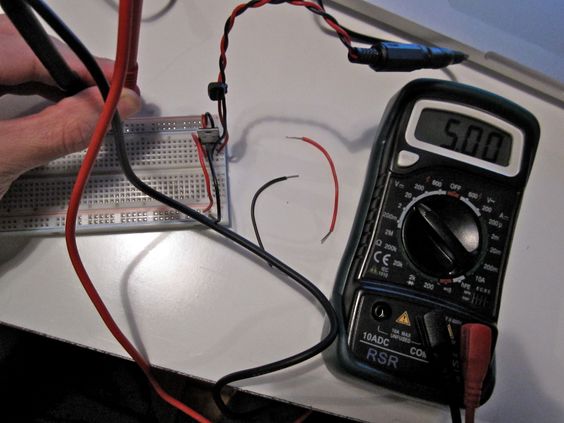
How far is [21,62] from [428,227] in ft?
1.97

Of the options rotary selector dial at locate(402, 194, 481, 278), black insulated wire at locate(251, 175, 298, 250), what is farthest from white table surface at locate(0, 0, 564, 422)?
rotary selector dial at locate(402, 194, 481, 278)

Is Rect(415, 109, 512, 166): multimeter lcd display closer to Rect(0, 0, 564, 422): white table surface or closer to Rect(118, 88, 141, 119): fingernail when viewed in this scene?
Rect(0, 0, 564, 422): white table surface

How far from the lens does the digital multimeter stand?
590 millimetres

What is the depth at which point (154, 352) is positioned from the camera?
0.64m

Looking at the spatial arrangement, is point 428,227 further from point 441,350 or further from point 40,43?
point 40,43

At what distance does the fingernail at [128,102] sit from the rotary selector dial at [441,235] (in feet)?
1.27

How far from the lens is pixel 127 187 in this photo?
0.70 meters

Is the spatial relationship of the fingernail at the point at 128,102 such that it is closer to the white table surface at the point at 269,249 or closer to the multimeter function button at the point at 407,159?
the white table surface at the point at 269,249

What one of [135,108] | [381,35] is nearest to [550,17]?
[381,35]

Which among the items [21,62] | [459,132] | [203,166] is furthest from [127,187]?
[459,132]

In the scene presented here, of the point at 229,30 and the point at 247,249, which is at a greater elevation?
the point at 229,30

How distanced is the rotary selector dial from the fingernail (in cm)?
39

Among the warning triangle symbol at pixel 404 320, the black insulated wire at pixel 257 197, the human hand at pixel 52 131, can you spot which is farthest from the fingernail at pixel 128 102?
the warning triangle symbol at pixel 404 320

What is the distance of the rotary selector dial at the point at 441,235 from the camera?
2.02ft
